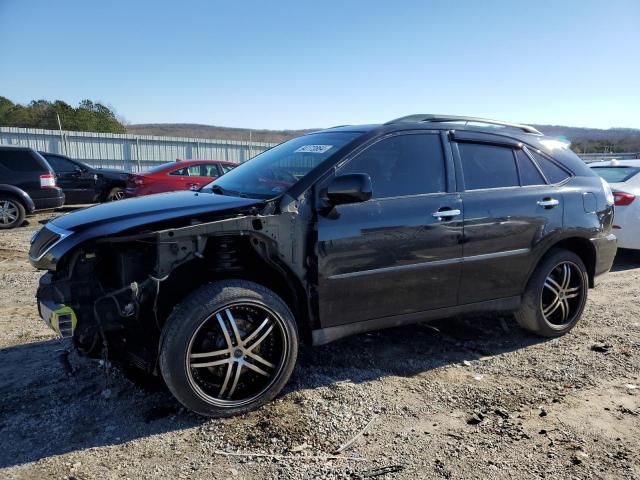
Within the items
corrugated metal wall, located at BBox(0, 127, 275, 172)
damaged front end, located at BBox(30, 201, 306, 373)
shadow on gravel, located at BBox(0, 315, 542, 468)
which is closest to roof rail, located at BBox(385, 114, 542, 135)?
damaged front end, located at BBox(30, 201, 306, 373)

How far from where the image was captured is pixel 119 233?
2.89 m

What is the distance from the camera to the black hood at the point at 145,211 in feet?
9.78

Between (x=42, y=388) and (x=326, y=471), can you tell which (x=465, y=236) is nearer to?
(x=326, y=471)

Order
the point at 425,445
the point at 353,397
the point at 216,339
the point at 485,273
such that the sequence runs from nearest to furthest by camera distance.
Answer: the point at 425,445 < the point at 216,339 < the point at 353,397 < the point at 485,273

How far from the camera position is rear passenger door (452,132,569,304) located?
3842 mm

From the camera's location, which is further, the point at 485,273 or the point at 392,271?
the point at 485,273

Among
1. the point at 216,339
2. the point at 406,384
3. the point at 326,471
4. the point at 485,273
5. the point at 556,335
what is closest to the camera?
the point at 326,471

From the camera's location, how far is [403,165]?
369 cm

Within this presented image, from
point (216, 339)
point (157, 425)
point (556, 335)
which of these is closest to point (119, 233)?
point (216, 339)

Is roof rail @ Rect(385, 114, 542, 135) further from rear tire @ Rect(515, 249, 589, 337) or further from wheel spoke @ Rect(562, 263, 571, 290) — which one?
wheel spoke @ Rect(562, 263, 571, 290)

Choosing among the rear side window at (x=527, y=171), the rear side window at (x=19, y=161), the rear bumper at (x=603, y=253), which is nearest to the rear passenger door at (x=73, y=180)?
the rear side window at (x=19, y=161)

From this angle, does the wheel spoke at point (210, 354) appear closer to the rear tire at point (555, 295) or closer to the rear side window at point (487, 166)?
the rear side window at point (487, 166)

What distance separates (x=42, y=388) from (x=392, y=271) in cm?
250

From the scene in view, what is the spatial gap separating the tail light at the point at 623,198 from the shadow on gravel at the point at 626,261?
94 centimetres
